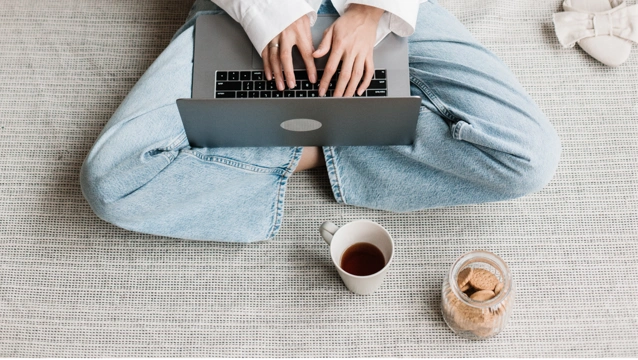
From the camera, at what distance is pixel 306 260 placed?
1312mm

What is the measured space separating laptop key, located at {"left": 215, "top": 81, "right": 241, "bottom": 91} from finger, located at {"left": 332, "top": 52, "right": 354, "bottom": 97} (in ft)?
0.56

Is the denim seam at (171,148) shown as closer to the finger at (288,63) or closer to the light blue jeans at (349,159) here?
the light blue jeans at (349,159)

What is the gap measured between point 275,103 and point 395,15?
10.9 inches

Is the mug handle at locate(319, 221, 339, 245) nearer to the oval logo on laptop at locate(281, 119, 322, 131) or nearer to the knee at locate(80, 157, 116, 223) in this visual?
the oval logo on laptop at locate(281, 119, 322, 131)

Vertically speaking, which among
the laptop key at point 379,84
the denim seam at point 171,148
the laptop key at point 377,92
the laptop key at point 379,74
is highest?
the laptop key at point 379,74

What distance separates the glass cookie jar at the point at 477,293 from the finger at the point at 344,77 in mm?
371

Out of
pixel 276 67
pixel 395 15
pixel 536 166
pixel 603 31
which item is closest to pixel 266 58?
pixel 276 67

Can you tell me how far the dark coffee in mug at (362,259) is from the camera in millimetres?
1209

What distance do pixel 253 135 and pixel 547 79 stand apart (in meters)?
0.73

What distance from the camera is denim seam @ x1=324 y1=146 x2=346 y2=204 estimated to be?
4.29 feet

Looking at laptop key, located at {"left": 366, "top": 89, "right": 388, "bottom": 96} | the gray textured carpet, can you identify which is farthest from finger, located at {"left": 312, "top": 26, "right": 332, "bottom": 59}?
the gray textured carpet

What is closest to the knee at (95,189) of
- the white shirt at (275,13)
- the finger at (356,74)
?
the white shirt at (275,13)

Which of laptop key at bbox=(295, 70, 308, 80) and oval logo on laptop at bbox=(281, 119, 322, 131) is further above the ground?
laptop key at bbox=(295, 70, 308, 80)

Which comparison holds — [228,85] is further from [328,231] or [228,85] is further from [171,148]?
[328,231]
